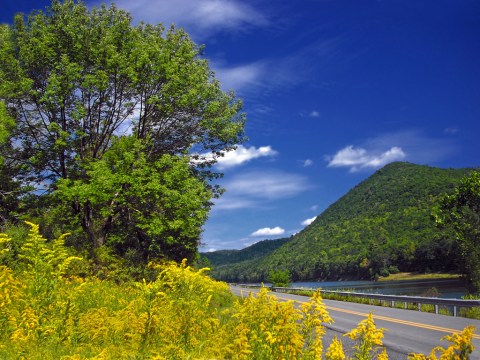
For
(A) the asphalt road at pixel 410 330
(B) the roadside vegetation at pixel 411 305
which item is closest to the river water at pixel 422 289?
(B) the roadside vegetation at pixel 411 305

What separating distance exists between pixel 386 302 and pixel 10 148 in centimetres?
2248

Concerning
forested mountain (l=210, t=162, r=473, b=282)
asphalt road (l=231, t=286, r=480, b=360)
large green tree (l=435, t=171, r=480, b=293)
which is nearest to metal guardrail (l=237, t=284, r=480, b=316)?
asphalt road (l=231, t=286, r=480, b=360)

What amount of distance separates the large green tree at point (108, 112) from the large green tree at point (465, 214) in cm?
4011

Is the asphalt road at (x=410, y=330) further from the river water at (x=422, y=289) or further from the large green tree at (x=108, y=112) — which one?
the river water at (x=422, y=289)

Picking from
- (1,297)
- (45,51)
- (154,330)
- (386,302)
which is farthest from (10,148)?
(386,302)

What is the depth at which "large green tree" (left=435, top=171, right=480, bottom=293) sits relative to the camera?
56.3 m

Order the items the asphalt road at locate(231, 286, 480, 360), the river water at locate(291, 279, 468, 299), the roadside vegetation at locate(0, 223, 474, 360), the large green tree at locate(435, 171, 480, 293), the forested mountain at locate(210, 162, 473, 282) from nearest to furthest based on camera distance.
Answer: the roadside vegetation at locate(0, 223, 474, 360) → the asphalt road at locate(231, 286, 480, 360) → the river water at locate(291, 279, 468, 299) → the large green tree at locate(435, 171, 480, 293) → the forested mountain at locate(210, 162, 473, 282)

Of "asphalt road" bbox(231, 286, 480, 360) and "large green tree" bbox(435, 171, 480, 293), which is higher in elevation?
"large green tree" bbox(435, 171, 480, 293)

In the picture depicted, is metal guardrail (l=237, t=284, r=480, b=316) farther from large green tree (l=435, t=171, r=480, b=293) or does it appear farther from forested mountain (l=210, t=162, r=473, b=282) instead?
forested mountain (l=210, t=162, r=473, b=282)

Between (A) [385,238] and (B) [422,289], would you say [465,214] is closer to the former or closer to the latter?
(B) [422,289]

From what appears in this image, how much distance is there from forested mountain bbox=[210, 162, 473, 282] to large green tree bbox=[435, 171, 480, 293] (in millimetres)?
36795

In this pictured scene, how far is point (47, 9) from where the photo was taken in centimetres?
2167

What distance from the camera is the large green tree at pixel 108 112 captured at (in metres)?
20.0

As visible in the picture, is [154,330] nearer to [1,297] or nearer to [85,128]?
[1,297]
